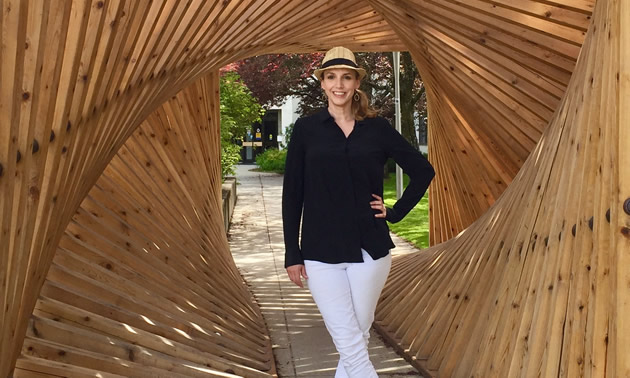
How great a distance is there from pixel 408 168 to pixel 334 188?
1.44 feet

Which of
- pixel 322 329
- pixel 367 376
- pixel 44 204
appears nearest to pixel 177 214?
pixel 322 329

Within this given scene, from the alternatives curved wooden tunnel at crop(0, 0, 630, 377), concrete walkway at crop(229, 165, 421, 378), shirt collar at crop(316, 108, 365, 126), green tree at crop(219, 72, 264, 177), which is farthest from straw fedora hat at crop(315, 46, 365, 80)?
green tree at crop(219, 72, 264, 177)

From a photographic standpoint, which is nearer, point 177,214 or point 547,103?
point 547,103

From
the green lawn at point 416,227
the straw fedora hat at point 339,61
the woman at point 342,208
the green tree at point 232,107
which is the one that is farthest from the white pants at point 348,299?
the green tree at point 232,107

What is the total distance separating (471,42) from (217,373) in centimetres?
227

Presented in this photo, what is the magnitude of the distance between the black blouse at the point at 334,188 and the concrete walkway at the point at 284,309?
1.64 metres

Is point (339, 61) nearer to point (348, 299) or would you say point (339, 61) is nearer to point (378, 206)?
point (378, 206)

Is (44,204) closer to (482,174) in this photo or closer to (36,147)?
(36,147)

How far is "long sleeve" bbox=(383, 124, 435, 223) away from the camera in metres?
3.81

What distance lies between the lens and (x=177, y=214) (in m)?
6.34

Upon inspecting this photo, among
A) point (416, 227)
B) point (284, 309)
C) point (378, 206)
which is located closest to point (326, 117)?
point (378, 206)

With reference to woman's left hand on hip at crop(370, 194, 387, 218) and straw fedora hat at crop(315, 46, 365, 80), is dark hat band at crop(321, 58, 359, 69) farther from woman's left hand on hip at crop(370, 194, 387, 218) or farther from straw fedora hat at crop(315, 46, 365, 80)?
woman's left hand on hip at crop(370, 194, 387, 218)

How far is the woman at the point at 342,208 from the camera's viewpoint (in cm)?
361

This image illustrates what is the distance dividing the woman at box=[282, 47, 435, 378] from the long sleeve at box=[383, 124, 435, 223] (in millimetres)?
10
